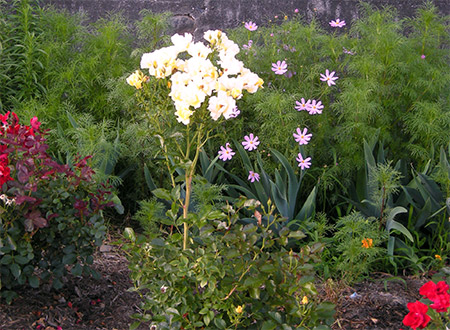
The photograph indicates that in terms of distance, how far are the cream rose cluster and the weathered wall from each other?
2.76 m

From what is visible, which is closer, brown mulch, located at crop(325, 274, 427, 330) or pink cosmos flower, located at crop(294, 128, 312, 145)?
brown mulch, located at crop(325, 274, 427, 330)

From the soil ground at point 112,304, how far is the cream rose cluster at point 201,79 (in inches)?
43.4

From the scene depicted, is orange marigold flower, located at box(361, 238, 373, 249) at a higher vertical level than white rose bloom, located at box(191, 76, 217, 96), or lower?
lower

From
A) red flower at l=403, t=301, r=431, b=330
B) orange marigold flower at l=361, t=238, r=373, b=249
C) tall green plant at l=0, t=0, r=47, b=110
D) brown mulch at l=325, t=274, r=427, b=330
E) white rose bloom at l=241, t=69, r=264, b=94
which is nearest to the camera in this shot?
red flower at l=403, t=301, r=431, b=330

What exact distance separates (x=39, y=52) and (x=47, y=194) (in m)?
1.86

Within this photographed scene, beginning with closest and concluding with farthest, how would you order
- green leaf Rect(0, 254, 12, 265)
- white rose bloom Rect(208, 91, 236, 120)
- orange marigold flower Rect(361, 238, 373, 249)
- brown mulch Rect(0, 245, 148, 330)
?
white rose bloom Rect(208, 91, 236, 120) → green leaf Rect(0, 254, 12, 265) → brown mulch Rect(0, 245, 148, 330) → orange marigold flower Rect(361, 238, 373, 249)

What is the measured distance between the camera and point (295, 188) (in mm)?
3488

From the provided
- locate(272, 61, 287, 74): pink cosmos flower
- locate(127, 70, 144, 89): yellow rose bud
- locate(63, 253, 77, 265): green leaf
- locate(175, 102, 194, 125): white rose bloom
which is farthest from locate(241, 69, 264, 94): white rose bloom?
locate(272, 61, 287, 74): pink cosmos flower

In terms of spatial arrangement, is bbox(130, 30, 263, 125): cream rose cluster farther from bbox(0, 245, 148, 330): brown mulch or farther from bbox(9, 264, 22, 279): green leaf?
bbox(0, 245, 148, 330): brown mulch

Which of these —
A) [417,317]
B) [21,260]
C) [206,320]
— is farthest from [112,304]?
[417,317]

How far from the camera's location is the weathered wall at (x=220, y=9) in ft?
16.4

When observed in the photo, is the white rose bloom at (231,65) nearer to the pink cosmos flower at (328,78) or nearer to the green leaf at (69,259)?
the green leaf at (69,259)

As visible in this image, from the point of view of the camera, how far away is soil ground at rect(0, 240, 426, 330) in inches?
103

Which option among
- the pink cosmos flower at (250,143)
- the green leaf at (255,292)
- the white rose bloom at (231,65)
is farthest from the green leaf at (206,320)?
the pink cosmos flower at (250,143)
